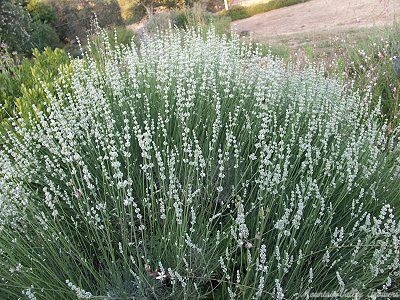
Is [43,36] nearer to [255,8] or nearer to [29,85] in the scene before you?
[29,85]

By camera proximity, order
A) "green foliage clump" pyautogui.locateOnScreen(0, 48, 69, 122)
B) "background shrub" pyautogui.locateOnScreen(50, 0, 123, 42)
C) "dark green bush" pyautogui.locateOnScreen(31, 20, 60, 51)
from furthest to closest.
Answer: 1. "background shrub" pyautogui.locateOnScreen(50, 0, 123, 42)
2. "dark green bush" pyautogui.locateOnScreen(31, 20, 60, 51)
3. "green foliage clump" pyautogui.locateOnScreen(0, 48, 69, 122)

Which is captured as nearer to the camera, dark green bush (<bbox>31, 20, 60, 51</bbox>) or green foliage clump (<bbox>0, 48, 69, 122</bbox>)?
green foliage clump (<bbox>0, 48, 69, 122</bbox>)

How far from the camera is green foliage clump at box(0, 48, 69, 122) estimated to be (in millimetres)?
3426

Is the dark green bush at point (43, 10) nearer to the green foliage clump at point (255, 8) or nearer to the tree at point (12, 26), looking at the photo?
the tree at point (12, 26)

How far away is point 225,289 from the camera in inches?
75.9

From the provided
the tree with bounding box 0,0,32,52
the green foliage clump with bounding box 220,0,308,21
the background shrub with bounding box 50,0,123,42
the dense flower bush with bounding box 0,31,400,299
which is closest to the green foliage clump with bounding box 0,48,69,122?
the dense flower bush with bounding box 0,31,400,299

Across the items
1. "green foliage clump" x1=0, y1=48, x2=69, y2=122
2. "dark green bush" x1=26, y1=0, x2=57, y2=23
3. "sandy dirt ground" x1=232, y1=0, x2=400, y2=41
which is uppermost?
"dark green bush" x1=26, y1=0, x2=57, y2=23

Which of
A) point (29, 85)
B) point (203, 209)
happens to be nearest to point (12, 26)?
point (29, 85)

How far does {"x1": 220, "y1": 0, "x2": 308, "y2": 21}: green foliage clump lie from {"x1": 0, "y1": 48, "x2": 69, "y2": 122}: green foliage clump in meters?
18.7

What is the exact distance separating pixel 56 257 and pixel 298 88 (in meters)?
2.17

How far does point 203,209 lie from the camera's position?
215 cm

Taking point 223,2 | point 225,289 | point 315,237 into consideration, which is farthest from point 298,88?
point 223,2

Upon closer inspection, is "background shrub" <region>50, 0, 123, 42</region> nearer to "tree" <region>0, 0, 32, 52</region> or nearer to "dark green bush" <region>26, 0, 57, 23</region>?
"dark green bush" <region>26, 0, 57, 23</region>

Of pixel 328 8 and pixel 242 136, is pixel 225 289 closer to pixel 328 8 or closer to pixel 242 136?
pixel 242 136
